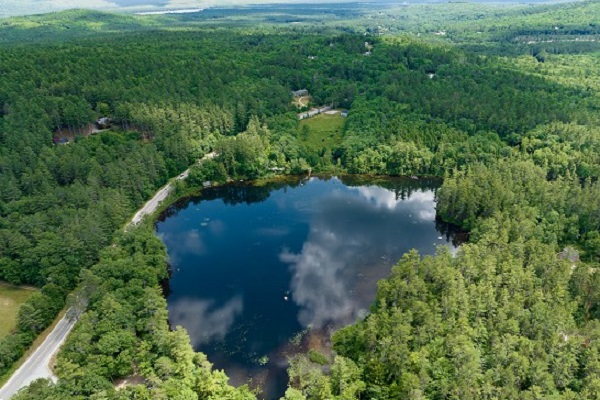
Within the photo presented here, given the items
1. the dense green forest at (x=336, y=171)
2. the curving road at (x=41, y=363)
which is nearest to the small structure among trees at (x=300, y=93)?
the dense green forest at (x=336, y=171)

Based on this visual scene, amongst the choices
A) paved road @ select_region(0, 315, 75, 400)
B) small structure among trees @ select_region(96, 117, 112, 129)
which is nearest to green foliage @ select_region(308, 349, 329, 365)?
paved road @ select_region(0, 315, 75, 400)

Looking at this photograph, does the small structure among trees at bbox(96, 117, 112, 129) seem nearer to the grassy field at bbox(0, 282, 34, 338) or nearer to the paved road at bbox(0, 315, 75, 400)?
the grassy field at bbox(0, 282, 34, 338)

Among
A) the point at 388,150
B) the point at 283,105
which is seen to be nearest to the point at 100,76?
the point at 283,105

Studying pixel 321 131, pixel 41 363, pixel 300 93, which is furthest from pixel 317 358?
pixel 300 93

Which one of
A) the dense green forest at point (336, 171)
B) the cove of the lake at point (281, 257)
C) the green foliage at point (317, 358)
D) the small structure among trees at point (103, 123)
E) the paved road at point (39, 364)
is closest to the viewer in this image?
the dense green forest at point (336, 171)

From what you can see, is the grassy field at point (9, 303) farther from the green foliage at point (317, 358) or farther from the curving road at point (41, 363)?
the green foliage at point (317, 358)

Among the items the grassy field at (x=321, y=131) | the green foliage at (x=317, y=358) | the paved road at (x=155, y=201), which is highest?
the grassy field at (x=321, y=131)

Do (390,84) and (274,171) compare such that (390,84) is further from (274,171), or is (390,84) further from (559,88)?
(274,171)
